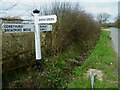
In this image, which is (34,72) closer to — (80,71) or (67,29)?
(80,71)

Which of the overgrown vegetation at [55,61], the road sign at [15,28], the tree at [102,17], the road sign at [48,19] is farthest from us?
the tree at [102,17]

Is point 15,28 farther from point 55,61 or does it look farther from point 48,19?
point 55,61

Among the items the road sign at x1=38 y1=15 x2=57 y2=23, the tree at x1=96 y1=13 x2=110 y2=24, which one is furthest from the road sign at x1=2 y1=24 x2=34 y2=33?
the tree at x1=96 y1=13 x2=110 y2=24

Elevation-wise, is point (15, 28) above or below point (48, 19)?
below

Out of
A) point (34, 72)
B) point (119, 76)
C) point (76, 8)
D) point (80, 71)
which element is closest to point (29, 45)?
point (34, 72)

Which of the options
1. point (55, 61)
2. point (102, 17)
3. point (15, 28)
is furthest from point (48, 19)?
point (102, 17)

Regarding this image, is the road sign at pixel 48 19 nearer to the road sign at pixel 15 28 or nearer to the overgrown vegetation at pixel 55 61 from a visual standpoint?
the road sign at pixel 15 28

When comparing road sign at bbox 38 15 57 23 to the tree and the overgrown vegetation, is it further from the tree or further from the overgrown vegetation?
the tree

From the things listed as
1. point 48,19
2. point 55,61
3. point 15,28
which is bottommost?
point 55,61

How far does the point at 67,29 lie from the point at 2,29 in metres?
7.90

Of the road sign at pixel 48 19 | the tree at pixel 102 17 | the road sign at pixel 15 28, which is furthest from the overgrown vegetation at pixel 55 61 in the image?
the tree at pixel 102 17

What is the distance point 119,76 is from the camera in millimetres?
10508

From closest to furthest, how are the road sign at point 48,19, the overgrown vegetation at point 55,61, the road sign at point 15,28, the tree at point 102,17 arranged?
the road sign at point 15,28 → the road sign at point 48,19 → the overgrown vegetation at point 55,61 → the tree at point 102,17

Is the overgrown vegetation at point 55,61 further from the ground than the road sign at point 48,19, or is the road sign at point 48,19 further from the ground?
the road sign at point 48,19
